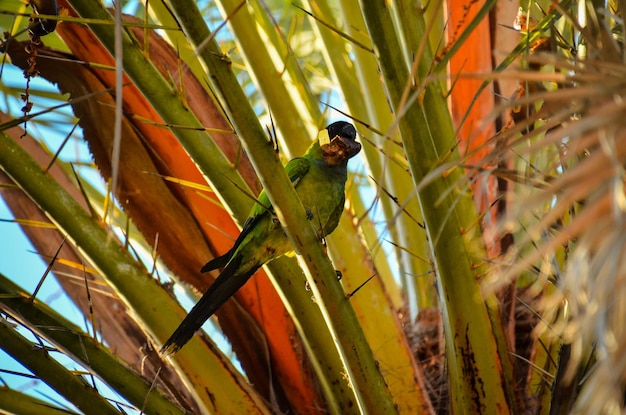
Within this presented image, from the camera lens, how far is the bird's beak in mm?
3033

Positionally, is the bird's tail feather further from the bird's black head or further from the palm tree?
the bird's black head

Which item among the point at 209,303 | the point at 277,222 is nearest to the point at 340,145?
the point at 277,222

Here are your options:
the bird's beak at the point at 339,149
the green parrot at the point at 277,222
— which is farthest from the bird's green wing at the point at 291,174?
the bird's beak at the point at 339,149

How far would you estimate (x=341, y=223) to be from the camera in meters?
2.95

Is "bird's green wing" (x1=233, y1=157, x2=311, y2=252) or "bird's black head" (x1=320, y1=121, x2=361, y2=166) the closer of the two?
"bird's green wing" (x1=233, y1=157, x2=311, y2=252)

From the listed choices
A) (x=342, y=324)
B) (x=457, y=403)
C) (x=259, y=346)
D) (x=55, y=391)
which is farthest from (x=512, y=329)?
(x=55, y=391)

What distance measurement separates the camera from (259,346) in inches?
107

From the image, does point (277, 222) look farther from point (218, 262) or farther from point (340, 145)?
point (340, 145)

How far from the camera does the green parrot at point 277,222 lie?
7.84ft

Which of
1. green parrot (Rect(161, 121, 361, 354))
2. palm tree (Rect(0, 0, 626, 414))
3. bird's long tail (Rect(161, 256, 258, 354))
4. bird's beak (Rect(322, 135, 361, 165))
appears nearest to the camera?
palm tree (Rect(0, 0, 626, 414))

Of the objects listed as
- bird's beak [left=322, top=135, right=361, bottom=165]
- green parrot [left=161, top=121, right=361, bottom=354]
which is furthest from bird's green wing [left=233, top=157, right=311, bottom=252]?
bird's beak [left=322, top=135, right=361, bottom=165]

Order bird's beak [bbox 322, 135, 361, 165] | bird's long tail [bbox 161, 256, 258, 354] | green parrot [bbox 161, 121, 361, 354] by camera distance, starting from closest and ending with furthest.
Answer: bird's long tail [bbox 161, 256, 258, 354] → green parrot [bbox 161, 121, 361, 354] → bird's beak [bbox 322, 135, 361, 165]

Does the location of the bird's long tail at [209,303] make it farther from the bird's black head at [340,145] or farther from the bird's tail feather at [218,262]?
the bird's black head at [340,145]

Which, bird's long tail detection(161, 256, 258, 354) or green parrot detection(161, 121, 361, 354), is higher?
green parrot detection(161, 121, 361, 354)
